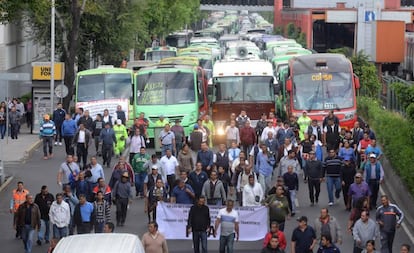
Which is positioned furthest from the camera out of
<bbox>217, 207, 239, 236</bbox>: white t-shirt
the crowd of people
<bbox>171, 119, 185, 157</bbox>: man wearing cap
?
<bbox>171, 119, 185, 157</bbox>: man wearing cap

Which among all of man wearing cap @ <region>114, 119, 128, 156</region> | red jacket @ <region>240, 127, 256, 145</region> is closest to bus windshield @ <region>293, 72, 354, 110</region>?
red jacket @ <region>240, 127, 256, 145</region>

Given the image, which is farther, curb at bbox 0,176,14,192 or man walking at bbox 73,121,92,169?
man walking at bbox 73,121,92,169

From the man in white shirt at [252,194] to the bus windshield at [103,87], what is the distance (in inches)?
702

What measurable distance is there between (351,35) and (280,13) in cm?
3348

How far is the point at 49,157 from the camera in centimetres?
3384

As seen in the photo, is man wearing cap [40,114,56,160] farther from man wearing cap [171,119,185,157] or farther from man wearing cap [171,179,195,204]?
man wearing cap [171,179,195,204]

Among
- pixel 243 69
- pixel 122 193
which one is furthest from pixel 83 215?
pixel 243 69

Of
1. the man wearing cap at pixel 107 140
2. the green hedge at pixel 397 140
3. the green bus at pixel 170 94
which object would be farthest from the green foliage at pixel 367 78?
the man wearing cap at pixel 107 140

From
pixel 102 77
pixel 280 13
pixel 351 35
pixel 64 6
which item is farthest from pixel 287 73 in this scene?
pixel 280 13

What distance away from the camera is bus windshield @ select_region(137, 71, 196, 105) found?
3772 centimetres

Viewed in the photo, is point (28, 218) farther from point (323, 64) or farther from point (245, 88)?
point (245, 88)

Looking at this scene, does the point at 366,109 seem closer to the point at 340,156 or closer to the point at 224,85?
the point at 224,85

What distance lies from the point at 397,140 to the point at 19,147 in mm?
13471

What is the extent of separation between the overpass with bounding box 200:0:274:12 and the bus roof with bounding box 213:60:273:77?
86801 mm
